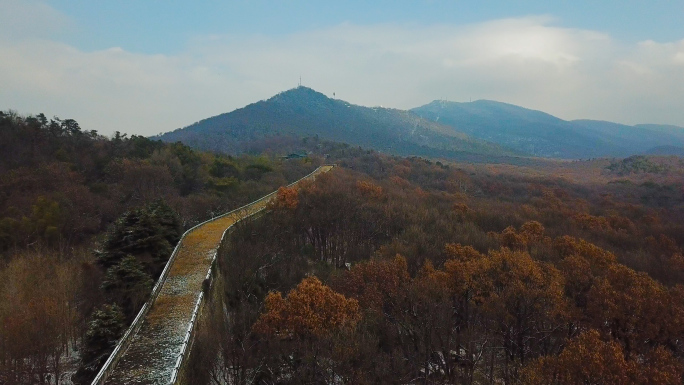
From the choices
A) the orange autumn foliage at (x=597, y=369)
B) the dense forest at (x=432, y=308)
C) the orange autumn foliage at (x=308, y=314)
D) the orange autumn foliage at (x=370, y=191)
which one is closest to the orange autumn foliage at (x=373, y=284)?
the dense forest at (x=432, y=308)

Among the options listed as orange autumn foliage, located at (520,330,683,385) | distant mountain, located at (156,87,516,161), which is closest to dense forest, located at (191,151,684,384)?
orange autumn foliage, located at (520,330,683,385)

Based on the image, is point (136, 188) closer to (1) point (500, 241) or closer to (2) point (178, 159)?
(2) point (178, 159)

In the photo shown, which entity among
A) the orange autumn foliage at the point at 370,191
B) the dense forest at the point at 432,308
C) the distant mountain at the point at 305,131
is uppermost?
the distant mountain at the point at 305,131

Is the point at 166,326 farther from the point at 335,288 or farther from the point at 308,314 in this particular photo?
the point at 335,288

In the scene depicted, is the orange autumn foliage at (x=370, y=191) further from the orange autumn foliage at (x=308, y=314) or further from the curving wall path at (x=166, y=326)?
the orange autumn foliage at (x=308, y=314)

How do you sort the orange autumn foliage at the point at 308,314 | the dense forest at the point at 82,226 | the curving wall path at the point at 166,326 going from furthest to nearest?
1. the dense forest at the point at 82,226
2. the orange autumn foliage at the point at 308,314
3. the curving wall path at the point at 166,326

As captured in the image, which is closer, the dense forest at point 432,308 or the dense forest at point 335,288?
the dense forest at point 432,308

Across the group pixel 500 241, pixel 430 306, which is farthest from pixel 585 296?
pixel 500 241

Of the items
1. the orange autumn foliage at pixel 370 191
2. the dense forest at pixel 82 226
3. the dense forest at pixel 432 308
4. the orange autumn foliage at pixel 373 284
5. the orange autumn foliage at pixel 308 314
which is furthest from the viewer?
Result: the orange autumn foliage at pixel 370 191
